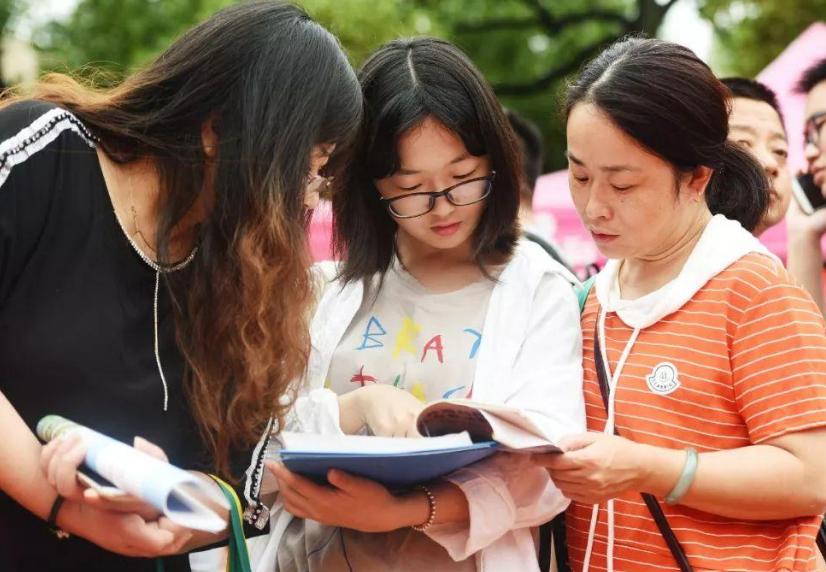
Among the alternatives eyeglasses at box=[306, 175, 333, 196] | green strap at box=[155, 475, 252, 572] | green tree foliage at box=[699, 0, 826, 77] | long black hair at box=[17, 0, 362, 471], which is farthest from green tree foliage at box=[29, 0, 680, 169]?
green strap at box=[155, 475, 252, 572]

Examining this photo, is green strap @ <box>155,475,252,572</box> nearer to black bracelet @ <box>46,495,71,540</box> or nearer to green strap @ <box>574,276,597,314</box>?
black bracelet @ <box>46,495,71,540</box>

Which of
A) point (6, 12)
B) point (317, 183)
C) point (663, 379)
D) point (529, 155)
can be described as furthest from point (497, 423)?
point (6, 12)

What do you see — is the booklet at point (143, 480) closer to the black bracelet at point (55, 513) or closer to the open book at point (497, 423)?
the black bracelet at point (55, 513)

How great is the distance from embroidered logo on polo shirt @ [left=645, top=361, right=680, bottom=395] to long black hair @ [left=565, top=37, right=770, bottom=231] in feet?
1.36

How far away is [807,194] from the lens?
3561mm

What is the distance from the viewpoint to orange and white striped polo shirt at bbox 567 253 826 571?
202cm

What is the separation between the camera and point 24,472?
1682mm

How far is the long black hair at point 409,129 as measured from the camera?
234 centimetres

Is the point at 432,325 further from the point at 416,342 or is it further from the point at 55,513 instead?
the point at 55,513

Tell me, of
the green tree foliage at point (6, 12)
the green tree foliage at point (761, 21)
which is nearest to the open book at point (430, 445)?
the green tree foliage at point (761, 21)

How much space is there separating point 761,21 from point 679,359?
1046 cm

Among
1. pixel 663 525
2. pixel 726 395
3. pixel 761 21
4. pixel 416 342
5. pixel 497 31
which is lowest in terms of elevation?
pixel 663 525

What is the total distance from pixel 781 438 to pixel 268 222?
103 cm

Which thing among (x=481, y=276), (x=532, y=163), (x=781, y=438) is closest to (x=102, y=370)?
(x=481, y=276)
